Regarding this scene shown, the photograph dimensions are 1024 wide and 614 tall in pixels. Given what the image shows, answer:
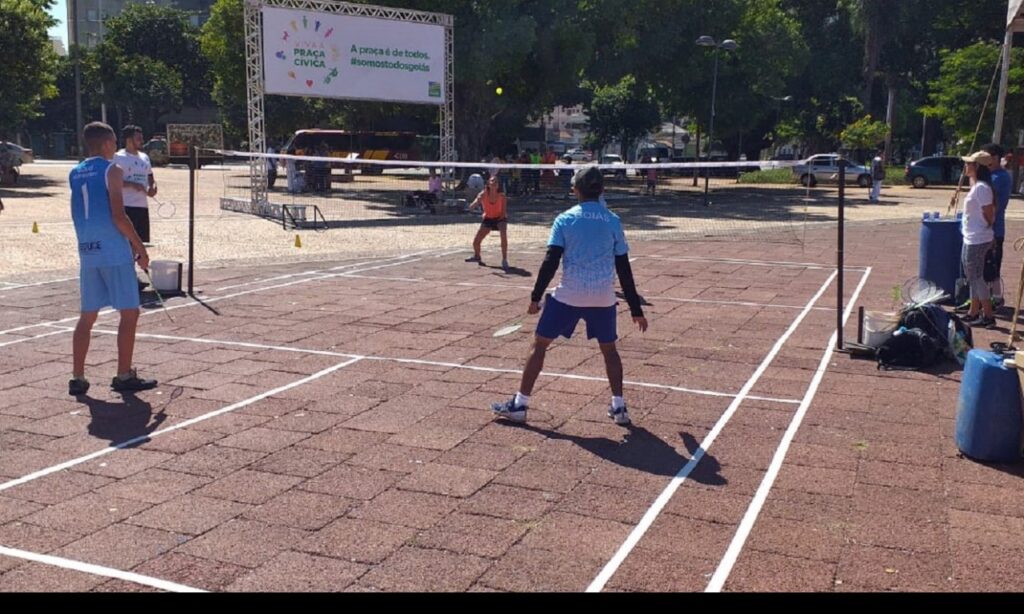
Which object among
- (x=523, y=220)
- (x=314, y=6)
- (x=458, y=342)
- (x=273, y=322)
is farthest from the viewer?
(x=314, y=6)

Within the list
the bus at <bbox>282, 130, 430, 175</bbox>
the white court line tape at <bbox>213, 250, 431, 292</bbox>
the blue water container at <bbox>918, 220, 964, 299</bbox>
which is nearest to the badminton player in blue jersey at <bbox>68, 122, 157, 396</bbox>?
the white court line tape at <bbox>213, 250, 431, 292</bbox>

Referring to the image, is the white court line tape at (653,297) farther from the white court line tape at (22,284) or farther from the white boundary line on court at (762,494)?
the white court line tape at (22,284)

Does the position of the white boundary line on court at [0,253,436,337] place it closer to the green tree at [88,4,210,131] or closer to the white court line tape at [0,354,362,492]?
the white court line tape at [0,354,362,492]

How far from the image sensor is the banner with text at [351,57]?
25.1 metres

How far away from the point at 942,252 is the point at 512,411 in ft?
→ 23.5

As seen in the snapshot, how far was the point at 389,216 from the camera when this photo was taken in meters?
26.7

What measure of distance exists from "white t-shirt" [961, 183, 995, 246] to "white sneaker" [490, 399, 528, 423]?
585cm

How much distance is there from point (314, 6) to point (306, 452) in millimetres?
24666

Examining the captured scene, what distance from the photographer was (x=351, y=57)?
86.9ft

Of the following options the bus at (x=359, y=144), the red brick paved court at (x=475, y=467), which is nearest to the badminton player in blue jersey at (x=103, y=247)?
the red brick paved court at (x=475, y=467)

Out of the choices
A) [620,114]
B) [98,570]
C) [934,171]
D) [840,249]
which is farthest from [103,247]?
[620,114]

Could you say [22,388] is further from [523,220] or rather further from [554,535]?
[523,220]

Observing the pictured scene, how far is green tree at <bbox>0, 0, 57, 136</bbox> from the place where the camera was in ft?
109
